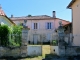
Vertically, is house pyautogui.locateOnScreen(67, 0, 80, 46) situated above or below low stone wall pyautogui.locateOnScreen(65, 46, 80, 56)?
above

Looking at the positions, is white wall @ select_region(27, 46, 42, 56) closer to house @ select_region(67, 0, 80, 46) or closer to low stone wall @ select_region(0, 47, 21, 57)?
low stone wall @ select_region(0, 47, 21, 57)

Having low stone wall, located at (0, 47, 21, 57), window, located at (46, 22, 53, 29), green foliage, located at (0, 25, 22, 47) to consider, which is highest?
window, located at (46, 22, 53, 29)

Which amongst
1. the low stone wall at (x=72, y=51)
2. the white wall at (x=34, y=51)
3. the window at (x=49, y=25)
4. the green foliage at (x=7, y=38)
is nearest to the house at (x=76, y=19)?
the low stone wall at (x=72, y=51)

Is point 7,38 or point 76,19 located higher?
point 76,19

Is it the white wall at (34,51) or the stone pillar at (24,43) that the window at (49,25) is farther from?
the stone pillar at (24,43)

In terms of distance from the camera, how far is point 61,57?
57.0 ft

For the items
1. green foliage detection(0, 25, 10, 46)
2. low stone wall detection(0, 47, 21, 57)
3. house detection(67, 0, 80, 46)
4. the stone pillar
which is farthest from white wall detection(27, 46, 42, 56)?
house detection(67, 0, 80, 46)

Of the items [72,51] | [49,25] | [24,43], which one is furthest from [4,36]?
[49,25]

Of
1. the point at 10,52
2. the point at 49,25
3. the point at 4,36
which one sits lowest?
the point at 10,52

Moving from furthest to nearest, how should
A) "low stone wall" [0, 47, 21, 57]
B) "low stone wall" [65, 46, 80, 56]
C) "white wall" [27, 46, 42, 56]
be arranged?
"white wall" [27, 46, 42, 56]
"low stone wall" [0, 47, 21, 57]
"low stone wall" [65, 46, 80, 56]

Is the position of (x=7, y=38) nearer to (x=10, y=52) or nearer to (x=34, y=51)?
(x=10, y=52)

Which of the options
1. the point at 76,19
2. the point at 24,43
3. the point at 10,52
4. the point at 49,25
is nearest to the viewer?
the point at 10,52

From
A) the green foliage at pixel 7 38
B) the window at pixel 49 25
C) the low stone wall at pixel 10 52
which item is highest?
the window at pixel 49 25

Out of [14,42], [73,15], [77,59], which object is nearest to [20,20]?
[73,15]
